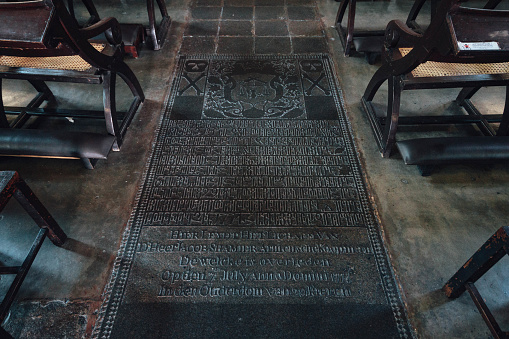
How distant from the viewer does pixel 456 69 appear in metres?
2.41

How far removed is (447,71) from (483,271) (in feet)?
5.04

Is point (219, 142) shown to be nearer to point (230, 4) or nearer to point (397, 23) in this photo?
point (397, 23)

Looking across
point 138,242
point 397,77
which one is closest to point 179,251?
point 138,242

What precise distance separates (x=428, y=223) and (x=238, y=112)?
6.34 feet

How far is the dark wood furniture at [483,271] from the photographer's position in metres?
1.46

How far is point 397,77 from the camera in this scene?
2463 mm

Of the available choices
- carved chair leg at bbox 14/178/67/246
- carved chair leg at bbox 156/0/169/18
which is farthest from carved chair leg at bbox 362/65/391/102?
carved chair leg at bbox 156/0/169/18

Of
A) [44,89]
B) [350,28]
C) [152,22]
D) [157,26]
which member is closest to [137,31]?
[152,22]

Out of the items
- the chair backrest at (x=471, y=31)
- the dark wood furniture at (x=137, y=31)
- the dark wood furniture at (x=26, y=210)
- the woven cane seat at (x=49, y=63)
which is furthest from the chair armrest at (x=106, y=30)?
the chair backrest at (x=471, y=31)

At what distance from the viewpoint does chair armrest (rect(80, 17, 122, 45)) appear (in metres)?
2.27

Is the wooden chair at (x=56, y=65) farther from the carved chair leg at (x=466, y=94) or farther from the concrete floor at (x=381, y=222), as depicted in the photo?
the carved chair leg at (x=466, y=94)

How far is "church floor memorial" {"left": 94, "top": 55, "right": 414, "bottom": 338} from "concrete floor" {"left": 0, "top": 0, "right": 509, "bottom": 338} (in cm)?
12

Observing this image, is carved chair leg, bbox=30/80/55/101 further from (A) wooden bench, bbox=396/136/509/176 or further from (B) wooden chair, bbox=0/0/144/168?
(A) wooden bench, bbox=396/136/509/176

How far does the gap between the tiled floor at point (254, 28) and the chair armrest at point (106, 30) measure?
1.33 m
